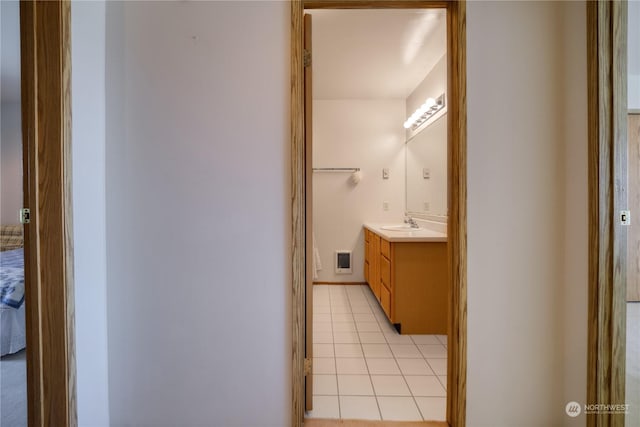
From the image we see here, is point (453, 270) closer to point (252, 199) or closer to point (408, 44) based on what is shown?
point (252, 199)

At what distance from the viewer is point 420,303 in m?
2.54

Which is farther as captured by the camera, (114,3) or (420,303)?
(420,303)

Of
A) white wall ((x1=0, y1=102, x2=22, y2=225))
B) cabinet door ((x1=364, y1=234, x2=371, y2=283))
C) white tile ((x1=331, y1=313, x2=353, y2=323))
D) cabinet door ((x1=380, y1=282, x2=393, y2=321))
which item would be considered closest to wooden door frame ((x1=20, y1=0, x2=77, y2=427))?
white wall ((x1=0, y1=102, x2=22, y2=225))

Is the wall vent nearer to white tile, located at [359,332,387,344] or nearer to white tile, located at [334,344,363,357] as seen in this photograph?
white tile, located at [359,332,387,344]

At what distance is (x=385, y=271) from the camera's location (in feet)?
9.21

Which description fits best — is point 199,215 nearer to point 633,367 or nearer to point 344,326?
point 344,326

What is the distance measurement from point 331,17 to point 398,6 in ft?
3.16

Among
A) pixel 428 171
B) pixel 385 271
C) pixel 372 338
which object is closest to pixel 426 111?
pixel 428 171

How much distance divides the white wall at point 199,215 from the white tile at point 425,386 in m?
0.88

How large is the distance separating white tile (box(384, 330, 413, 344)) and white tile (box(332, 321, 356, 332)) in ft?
1.06

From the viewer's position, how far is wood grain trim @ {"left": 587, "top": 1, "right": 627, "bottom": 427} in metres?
1.16

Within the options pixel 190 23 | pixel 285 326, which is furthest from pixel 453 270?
pixel 190 23

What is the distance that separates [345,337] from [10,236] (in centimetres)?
315

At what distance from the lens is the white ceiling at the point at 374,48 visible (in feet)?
7.18
